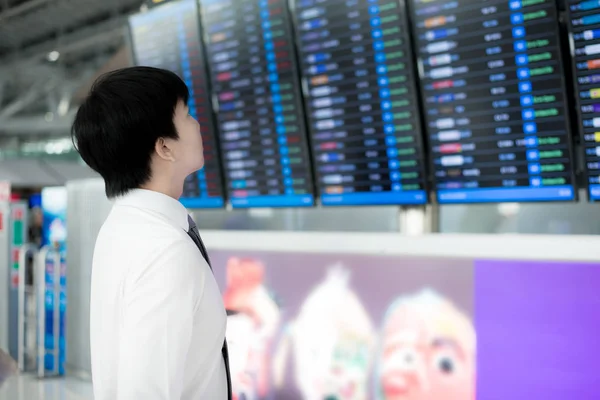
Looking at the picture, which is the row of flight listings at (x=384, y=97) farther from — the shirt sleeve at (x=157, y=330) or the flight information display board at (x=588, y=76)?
the shirt sleeve at (x=157, y=330)

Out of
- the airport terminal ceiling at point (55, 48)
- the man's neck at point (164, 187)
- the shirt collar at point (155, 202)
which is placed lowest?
the shirt collar at point (155, 202)

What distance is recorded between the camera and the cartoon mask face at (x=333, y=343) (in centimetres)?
244

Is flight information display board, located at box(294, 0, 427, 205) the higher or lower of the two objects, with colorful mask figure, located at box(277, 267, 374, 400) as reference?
higher

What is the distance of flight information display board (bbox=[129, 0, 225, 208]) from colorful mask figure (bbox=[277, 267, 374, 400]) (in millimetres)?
1154

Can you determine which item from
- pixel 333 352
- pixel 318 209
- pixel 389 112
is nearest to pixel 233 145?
pixel 318 209

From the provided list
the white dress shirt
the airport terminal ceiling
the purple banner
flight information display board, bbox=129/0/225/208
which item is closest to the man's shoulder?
the white dress shirt

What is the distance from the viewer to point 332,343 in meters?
2.53

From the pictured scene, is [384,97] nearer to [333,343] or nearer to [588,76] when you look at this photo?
[588,76]

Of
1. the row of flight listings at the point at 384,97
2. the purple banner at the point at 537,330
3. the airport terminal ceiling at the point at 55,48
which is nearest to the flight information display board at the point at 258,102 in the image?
the row of flight listings at the point at 384,97

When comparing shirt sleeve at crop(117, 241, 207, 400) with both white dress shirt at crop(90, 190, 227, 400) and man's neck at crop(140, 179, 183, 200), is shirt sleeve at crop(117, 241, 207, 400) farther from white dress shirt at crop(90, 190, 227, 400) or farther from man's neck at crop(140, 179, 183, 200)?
man's neck at crop(140, 179, 183, 200)

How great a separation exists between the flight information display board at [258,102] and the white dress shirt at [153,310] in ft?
5.52

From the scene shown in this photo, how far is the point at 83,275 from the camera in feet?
14.8

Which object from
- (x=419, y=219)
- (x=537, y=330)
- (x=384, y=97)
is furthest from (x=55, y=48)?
(x=537, y=330)

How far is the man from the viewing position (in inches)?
50.8
